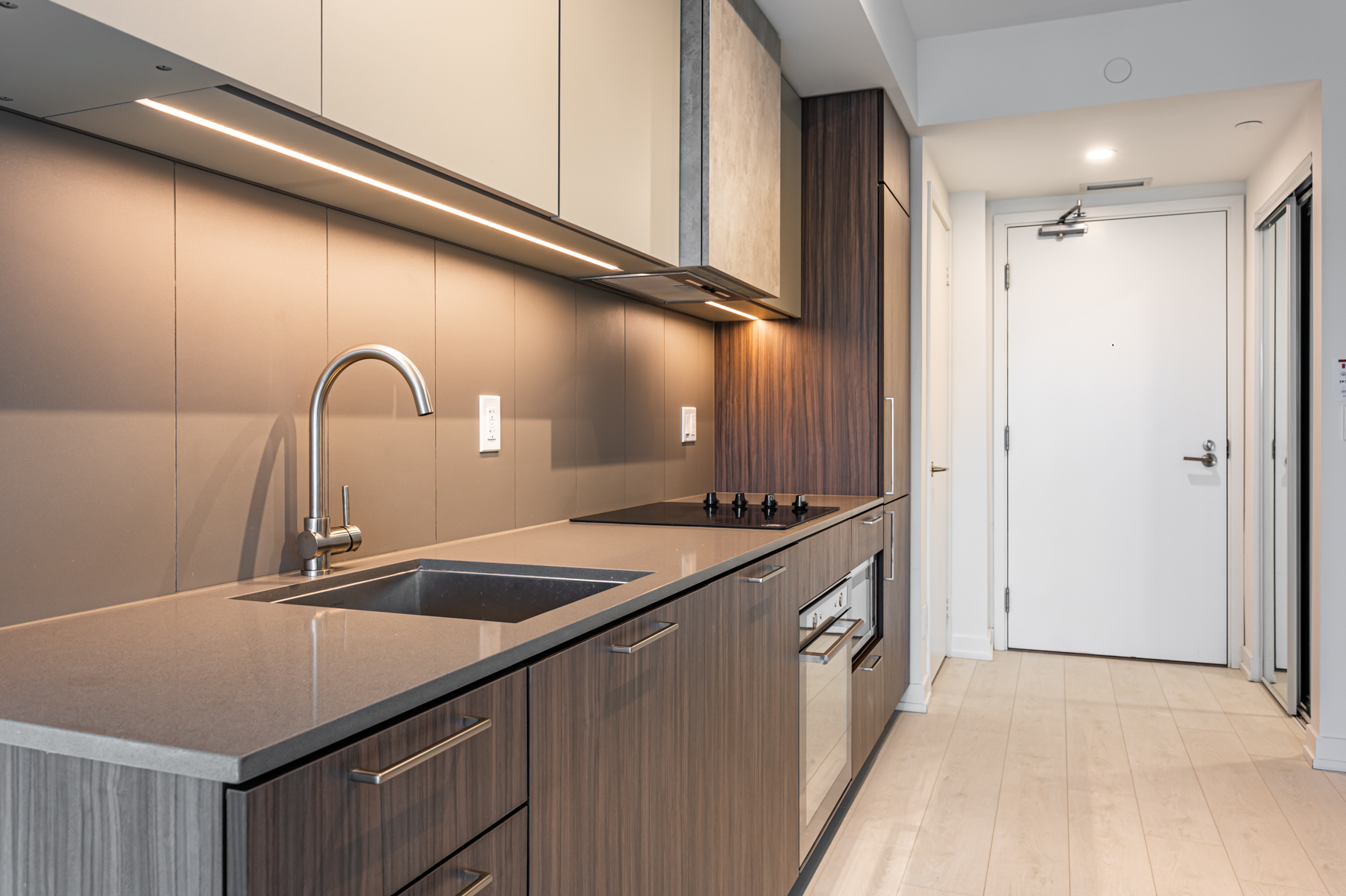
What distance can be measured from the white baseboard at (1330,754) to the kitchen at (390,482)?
1.67 metres

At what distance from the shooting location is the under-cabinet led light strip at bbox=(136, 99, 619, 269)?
104cm

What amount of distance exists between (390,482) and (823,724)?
1.29 m

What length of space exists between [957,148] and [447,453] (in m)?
2.85

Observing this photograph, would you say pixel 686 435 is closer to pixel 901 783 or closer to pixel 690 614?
pixel 901 783

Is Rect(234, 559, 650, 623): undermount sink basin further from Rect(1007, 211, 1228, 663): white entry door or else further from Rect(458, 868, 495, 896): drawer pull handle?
Rect(1007, 211, 1228, 663): white entry door

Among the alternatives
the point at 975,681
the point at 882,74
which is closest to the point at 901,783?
the point at 975,681

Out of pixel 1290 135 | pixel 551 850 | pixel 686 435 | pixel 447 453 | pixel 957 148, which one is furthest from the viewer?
pixel 957 148

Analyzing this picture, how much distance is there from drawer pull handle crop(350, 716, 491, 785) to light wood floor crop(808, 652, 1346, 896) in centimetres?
160

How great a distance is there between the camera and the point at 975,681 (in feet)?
13.1

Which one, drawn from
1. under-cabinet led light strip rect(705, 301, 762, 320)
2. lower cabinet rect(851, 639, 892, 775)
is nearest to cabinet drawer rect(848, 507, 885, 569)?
lower cabinet rect(851, 639, 892, 775)

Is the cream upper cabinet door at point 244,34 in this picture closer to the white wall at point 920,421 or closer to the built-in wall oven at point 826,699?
the built-in wall oven at point 826,699

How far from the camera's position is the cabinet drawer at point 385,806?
642mm

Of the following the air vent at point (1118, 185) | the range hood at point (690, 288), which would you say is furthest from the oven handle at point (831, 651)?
the air vent at point (1118, 185)

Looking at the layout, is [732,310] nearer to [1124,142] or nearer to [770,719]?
[770,719]
